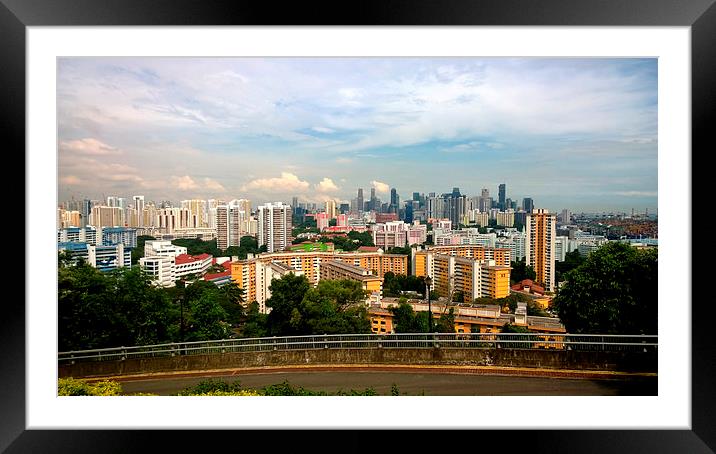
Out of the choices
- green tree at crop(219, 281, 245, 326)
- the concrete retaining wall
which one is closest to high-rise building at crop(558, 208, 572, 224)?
the concrete retaining wall

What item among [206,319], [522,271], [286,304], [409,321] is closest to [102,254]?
[206,319]

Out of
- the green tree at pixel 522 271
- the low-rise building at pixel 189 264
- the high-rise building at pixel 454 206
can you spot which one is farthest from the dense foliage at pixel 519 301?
the low-rise building at pixel 189 264

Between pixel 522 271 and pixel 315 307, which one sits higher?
pixel 522 271

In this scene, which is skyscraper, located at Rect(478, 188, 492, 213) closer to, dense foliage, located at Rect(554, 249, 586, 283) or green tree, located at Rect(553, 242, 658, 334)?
dense foliage, located at Rect(554, 249, 586, 283)

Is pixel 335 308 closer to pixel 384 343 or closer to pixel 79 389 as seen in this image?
pixel 384 343
